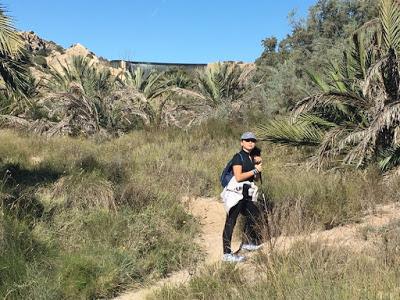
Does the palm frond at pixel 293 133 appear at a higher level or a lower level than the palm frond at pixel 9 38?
lower

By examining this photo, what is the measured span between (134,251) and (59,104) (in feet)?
36.1

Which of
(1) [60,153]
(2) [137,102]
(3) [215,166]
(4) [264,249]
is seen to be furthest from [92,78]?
(4) [264,249]

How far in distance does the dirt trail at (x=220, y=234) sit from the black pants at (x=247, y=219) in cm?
30

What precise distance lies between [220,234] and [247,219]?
142 cm

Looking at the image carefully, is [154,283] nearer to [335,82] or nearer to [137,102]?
[335,82]

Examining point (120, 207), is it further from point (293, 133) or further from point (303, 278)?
point (293, 133)

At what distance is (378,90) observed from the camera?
33.4 ft

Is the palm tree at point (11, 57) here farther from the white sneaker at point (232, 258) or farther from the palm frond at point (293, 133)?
the palm frond at point (293, 133)

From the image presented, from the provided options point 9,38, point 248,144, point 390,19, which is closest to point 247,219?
point 248,144

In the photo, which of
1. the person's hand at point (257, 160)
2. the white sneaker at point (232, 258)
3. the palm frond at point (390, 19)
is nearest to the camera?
the white sneaker at point (232, 258)

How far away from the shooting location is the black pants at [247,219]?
636 centimetres

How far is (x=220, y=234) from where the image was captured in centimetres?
801

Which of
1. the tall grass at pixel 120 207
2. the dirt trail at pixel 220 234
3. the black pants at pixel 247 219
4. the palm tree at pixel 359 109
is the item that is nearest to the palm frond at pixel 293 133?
the palm tree at pixel 359 109

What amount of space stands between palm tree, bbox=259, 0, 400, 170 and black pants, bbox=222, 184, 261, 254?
3508 mm
